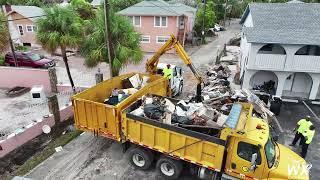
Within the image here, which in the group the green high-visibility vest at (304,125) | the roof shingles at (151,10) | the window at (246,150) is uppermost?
the roof shingles at (151,10)

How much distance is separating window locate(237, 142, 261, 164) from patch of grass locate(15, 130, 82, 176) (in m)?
8.04

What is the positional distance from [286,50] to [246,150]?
1022 cm

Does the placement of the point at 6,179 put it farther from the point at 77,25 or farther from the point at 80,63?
the point at 80,63

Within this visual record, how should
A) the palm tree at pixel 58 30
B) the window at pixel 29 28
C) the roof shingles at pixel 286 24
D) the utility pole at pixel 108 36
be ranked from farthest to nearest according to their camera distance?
the window at pixel 29 28
the roof shingles at pixel 286 24
the palm tree at pixel 58 30
the utility pole at pixel 108 36

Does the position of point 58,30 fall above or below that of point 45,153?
above

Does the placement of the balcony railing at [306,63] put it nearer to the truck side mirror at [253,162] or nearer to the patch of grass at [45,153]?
the truck side mirror at [253,162]

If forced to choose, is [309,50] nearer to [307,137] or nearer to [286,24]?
[286,24]

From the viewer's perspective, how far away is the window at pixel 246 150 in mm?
8616

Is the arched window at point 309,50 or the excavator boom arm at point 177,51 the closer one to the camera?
the excavator boom arm at point 177,51

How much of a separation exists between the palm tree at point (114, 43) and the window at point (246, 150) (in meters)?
9.46

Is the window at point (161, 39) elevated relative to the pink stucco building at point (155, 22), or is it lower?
lower

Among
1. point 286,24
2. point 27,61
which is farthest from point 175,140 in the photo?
point 27,61

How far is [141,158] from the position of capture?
1096 cm

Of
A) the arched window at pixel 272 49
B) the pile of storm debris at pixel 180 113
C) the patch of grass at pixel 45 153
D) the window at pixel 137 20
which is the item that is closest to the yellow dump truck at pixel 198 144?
the pile of storm debris at pixel 180 113
